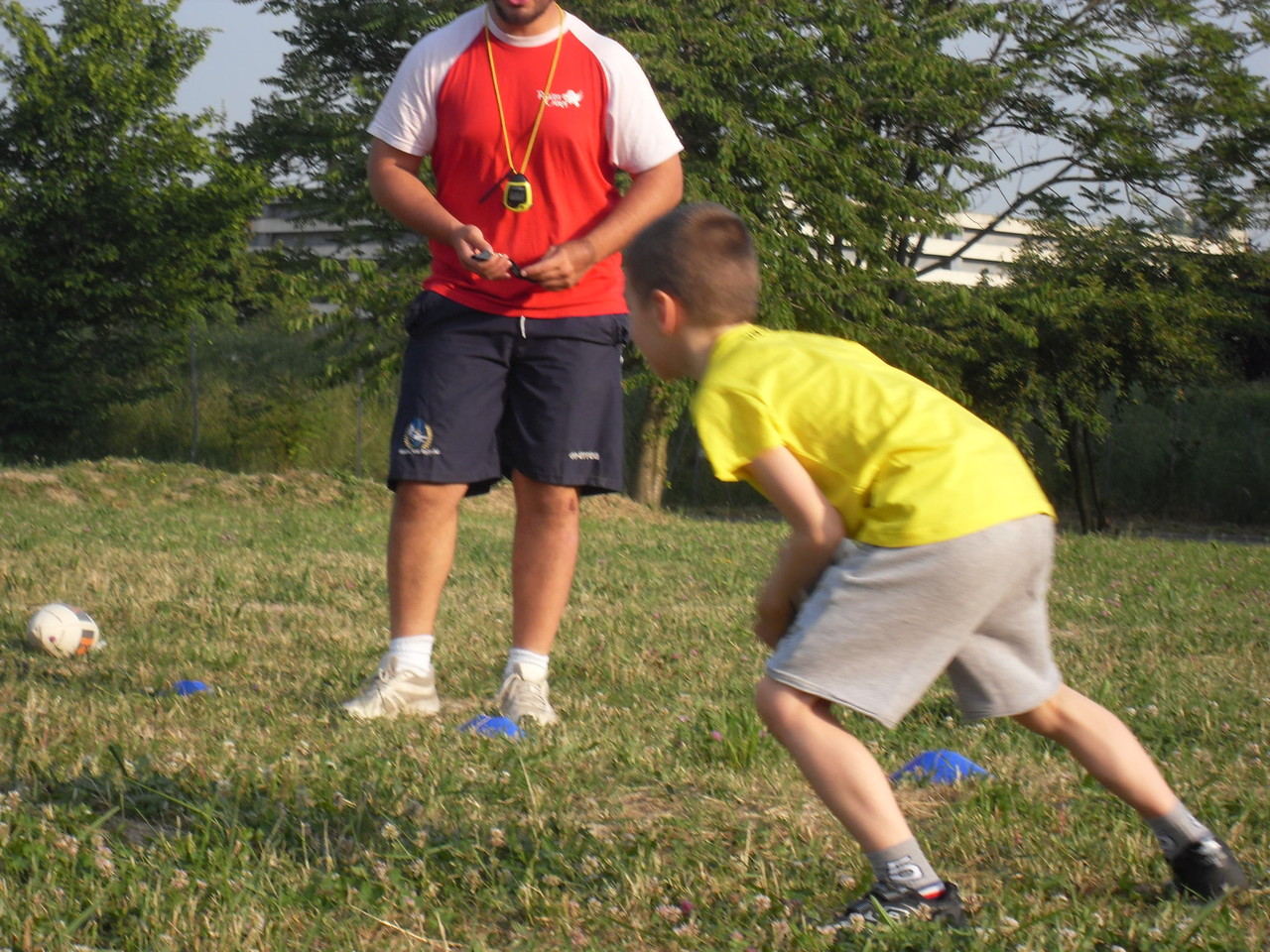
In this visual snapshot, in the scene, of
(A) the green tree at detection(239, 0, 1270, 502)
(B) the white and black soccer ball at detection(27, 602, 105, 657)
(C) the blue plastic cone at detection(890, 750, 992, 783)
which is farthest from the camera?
(A) the green tree at detection(239, 0, 1270, 502)

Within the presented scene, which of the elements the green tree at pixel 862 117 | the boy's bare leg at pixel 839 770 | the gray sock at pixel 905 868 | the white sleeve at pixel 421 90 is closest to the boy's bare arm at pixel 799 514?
the boy's bare leg at pixel 839 770

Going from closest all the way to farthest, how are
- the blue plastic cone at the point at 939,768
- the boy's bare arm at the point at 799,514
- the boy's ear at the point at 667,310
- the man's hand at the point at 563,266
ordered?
the boy's bare arm at the point at 799,514 → the boy's ear at the point at 667,310 → the blue plastic cone at the point at 939,768 → the man's hand at the point at 563,266

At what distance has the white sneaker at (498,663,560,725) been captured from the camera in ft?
12.0

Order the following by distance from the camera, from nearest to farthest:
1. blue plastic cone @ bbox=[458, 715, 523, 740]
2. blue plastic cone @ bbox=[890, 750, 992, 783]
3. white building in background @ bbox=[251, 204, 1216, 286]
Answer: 1. blue plastic cone @ bbox=[890, 750, 992, 783]
2. blue plastic cone @ bbox=[458, 715, 523, 740]
3. white building in background @ bbox=[251, 204, 1216, 286]

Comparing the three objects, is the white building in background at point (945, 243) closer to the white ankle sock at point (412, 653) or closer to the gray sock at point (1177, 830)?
the white ankle sock at point (412, 653)

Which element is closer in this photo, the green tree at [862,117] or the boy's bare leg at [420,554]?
the boy's bare leg at [420,554]

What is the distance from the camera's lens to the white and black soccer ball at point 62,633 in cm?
446

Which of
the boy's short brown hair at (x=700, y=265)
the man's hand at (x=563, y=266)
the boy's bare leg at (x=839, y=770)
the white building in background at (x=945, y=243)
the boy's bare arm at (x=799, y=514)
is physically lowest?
the white building in background at (x=945, y=243)

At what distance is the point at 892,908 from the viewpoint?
2.21 metres

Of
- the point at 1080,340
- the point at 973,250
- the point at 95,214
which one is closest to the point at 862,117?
the point at 1080,340

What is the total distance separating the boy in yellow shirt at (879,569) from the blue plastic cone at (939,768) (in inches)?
32.3

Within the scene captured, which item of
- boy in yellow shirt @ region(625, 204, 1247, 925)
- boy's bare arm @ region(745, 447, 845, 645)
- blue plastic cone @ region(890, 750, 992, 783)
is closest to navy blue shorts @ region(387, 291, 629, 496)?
blue plastic cone @ region(890, 750, 992, 783)

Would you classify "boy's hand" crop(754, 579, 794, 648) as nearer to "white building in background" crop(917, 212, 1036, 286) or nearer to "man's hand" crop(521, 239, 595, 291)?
"man's hand" crop(521, 239, 595, 291)

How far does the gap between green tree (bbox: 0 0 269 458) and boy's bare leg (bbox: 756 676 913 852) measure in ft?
61.2
